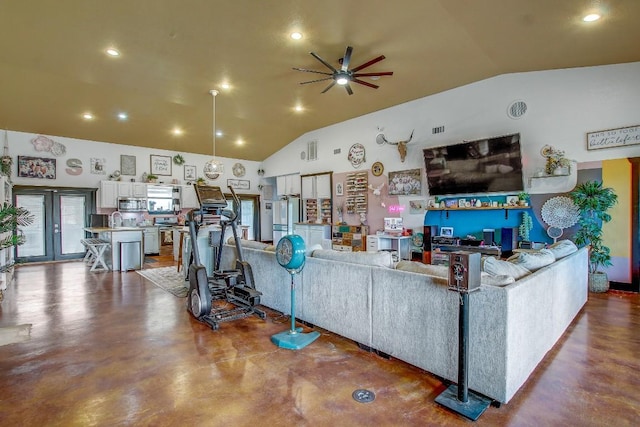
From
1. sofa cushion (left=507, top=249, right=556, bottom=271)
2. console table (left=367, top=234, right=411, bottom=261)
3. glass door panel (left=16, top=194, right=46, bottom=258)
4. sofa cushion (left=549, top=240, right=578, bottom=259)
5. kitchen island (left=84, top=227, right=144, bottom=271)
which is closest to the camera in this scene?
sofa cushion (left=507, top=249, right=556, bottom=271)

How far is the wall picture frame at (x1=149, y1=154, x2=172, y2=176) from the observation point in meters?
9.62

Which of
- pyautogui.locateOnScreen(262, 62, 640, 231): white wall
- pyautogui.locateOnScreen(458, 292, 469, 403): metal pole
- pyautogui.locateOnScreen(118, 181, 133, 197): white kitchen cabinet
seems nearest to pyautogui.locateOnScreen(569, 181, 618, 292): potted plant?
pyautogui.locateOnScreen(262, 62, 640, 231): white wall

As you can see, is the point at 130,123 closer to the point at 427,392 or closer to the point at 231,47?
the point at 231,47

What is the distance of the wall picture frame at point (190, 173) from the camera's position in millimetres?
10279

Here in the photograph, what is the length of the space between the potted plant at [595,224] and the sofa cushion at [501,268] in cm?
352

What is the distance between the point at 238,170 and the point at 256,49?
6.80m

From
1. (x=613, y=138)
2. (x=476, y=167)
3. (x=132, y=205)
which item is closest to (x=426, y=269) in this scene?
(x=476, y=167)

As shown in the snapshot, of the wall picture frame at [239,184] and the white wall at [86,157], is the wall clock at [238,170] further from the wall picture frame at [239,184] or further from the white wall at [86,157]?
the white wall at [86,157]

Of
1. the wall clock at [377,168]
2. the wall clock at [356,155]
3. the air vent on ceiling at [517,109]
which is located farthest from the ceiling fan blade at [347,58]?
the wall clock at [356,155]

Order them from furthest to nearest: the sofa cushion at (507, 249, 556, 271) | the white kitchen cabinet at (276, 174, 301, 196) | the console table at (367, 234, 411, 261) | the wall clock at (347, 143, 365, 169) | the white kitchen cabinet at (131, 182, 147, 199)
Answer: the white kitchen cabinet at (276, 174, 301, 196) < the white kitchen cabinet at (131, 182, 147, 199) < the wall clock at (347, 143, 365, 169) < the console table at (367, 234, 411, 261) < the sofa cushion at (507, 249, 556, 271)

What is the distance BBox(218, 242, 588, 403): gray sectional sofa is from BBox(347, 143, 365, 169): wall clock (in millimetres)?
5297

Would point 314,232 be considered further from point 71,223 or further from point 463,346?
point 463,346

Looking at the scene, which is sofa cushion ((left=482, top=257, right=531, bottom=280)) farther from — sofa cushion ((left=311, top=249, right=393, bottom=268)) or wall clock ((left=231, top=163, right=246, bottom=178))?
wall clock ((left=231, top=163, right=246, bottom=178))

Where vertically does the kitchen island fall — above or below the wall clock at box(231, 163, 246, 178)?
below
